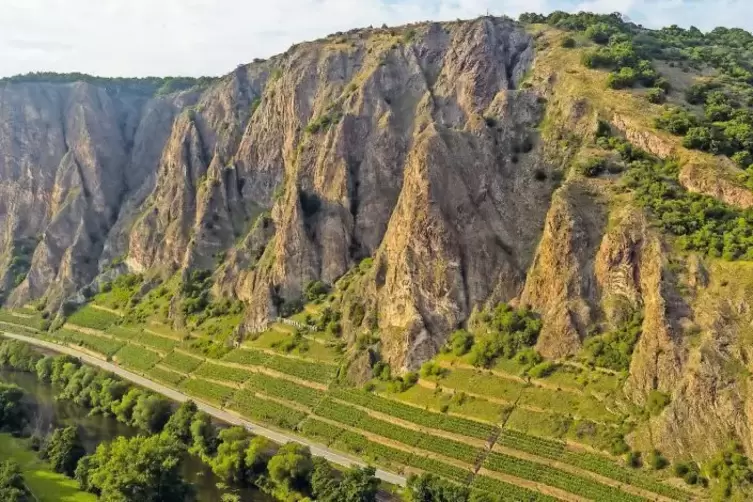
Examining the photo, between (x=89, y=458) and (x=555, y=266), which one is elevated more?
(x=555, y=266)

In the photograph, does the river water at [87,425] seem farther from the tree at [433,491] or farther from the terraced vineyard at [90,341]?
the tree at [433,491]

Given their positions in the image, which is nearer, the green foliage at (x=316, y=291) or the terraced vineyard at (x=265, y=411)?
the terraced vineyard at (x=265, y=411)

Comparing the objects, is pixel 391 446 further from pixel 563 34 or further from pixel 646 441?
pixel 563 34

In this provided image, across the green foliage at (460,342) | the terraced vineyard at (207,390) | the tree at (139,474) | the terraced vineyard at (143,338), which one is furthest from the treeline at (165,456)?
the green foliage at (460,342)

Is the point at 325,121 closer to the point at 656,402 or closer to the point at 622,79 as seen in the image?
the point at 622,79

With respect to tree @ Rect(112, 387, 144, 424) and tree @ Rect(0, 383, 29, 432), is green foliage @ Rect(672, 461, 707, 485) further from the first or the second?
tree @ Rect(0, 383, 29, 432)

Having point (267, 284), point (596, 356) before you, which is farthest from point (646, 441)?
point (267, 284)
